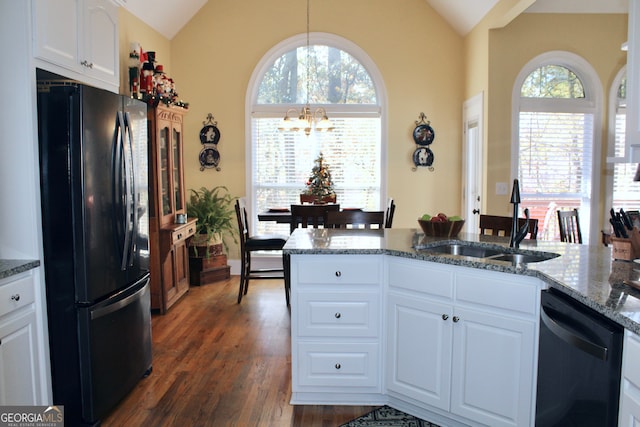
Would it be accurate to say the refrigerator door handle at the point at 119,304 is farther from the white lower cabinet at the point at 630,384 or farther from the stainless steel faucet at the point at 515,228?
the white lower cabinet at the point at 630,384

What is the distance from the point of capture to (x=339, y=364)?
288 cm

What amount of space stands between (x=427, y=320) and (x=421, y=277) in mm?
221

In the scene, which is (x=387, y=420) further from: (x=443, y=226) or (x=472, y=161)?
(x=472, y=161)

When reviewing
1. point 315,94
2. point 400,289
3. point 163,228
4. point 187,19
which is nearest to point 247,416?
point 400,289

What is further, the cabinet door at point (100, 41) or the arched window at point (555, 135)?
the arched window at point (555, 135)

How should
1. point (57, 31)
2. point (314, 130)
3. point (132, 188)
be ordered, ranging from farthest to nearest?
point (314, 130) < point (132, 188) < point (57, 31)

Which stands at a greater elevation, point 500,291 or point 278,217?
point 278,217

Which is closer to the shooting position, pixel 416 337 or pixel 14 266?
pixel 14 266

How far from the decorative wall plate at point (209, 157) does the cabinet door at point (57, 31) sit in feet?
11.1

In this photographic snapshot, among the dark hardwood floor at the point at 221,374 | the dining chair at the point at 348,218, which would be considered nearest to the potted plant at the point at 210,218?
the dark hardwood floor at the point at 221,374

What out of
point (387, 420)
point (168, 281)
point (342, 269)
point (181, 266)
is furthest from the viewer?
point (181, 266)

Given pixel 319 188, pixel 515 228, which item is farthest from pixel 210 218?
pixel 515 228

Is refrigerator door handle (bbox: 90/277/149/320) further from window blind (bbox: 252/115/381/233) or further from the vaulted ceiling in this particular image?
window blind (bbox: 252/115/381/233)

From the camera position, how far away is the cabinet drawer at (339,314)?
2.84 meters
